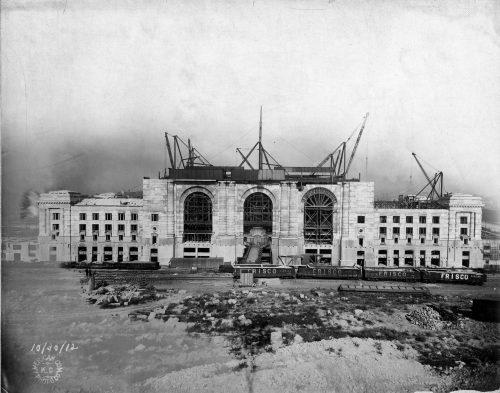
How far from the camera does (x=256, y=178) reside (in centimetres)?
2105

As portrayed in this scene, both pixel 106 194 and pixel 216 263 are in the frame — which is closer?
pixel 106 194

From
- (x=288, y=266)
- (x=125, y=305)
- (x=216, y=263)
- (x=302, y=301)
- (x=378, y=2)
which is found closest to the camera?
(x=378, y=2)

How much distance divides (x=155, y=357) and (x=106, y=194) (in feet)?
33.5

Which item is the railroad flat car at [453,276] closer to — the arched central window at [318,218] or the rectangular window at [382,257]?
the rectangular window at [382,257]

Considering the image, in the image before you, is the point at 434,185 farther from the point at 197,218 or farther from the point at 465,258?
the point at 197,218

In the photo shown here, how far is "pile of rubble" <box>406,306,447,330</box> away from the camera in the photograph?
41.7 feet

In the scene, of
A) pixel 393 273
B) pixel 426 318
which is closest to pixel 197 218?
pixel 393 273

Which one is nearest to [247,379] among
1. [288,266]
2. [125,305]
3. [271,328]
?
[271,328]

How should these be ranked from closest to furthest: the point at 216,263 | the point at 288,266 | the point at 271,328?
1. the point at 271,328
2. the point at 288,266
3. the point at 216,263

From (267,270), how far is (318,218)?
613 cm

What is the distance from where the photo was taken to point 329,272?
61.1 ft

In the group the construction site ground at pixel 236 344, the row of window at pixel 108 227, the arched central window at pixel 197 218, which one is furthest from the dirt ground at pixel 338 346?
the arched central window at pixel 197 218

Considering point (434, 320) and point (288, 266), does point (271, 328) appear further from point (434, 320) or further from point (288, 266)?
point (434, 320)

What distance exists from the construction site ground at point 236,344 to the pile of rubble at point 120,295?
1.32 ft
